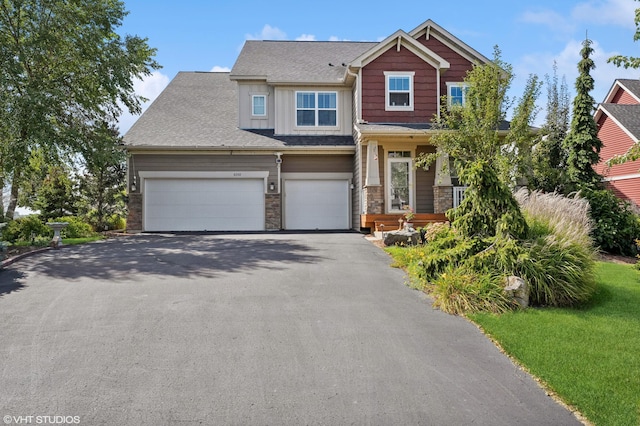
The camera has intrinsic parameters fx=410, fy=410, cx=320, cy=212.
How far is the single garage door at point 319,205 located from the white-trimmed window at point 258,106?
3.68 meters

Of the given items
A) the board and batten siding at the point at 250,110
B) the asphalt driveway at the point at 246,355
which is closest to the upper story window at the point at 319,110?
the board and batten siding at the point at 250,110

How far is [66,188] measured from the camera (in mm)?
19266

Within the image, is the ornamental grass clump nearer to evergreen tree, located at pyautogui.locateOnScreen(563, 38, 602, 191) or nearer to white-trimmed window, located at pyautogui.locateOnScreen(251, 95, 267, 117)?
evergreen tree, located at pyautogui.locateOnScreen(563, 38, 602, 191)

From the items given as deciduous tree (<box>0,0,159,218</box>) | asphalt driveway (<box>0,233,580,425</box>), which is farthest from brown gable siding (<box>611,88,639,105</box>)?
deciduous tree (<box>0,0,159,218</box>)

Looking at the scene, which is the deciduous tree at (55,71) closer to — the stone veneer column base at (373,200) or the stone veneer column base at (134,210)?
the stone veneer column base at (134,210)

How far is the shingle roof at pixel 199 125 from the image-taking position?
53.6 feet

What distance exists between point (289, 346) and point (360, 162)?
1129 centimetres

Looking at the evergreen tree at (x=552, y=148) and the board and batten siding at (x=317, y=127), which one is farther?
the board and batten siding at (x=317, y=127)

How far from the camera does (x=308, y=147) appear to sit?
16344mm

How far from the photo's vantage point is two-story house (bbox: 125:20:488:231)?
1537 cm

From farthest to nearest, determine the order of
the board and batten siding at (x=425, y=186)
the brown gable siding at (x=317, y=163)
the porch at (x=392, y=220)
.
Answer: the brown gable siding at (x=317, y=163)
the board and batten siding at (x=425, y=186)
the porch at (x=392, y=220)

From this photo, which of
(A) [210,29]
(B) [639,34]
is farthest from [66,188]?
(B) [639,34]

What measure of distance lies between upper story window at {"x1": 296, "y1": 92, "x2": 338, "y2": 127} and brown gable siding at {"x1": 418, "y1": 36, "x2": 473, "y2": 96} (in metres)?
4.25

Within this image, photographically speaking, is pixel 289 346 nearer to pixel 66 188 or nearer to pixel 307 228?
pixel 307 228
